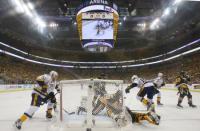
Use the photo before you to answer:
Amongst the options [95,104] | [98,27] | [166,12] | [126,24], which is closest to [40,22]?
[126,24]

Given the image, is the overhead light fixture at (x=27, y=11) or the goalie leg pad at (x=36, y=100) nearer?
the goalie leg pad at (x=36, y=100)

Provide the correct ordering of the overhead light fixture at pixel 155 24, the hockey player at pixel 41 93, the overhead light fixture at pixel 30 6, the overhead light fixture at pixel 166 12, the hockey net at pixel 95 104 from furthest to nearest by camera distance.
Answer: the overhead light fixture at pixel 155 24 → the overhead light fixture at pixel 166 12 → the overhead light fixture at pixel 30 6 → the hockey player at pixel 41 93 → the hockey net at pixel 95 104

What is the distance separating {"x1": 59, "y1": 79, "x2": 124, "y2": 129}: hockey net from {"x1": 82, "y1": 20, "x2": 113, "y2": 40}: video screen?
14385mm

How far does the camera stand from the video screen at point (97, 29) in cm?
2059

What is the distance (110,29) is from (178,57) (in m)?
20.0

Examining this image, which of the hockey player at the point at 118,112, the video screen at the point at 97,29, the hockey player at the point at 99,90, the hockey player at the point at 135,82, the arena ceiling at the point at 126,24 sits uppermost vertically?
the arena ceiling at the point at 126,24

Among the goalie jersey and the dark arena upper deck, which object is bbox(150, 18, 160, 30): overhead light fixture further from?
the goalie jersey

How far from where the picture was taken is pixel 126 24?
1592 inches

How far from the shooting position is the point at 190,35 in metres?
34.2

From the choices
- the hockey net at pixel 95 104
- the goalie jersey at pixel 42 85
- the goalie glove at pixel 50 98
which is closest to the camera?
the hockey net at pixel 95 104

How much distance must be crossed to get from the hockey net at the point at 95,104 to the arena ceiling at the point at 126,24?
2269 cm

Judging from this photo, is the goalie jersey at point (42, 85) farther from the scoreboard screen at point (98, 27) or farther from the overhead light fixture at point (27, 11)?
the overhead light fixture at point (27, 11)

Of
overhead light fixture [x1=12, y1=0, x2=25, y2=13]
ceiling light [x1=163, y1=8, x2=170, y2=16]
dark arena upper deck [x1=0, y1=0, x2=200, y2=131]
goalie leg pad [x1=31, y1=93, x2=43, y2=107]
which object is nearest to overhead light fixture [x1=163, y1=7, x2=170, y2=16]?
ceiling light [x1=163, y1=8, x2=170, y2=16]

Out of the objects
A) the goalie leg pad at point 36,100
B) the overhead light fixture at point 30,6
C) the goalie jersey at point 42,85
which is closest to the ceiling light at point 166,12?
the overhead light fixture at point 30,6
